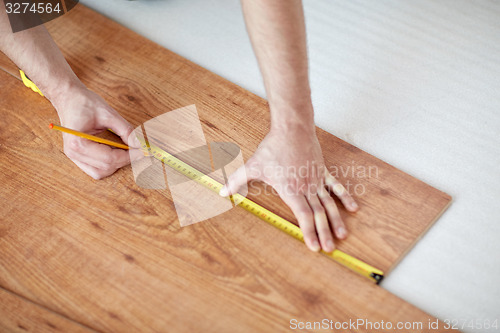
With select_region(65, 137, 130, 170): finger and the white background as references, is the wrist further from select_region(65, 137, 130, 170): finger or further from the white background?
the white background

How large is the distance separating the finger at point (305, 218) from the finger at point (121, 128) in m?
0.64

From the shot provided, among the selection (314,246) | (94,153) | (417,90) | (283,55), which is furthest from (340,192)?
(94,153)

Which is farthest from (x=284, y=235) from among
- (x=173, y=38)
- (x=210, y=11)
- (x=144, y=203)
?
(x=210, y=11)

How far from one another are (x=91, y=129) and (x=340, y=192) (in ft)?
3.15

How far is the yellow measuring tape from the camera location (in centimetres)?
157

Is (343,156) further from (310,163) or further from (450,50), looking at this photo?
(450,50)

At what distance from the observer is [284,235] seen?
1665 mm

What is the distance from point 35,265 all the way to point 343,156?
116 centimetres

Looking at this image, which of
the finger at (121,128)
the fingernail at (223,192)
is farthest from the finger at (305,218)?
the finger at (121,128)

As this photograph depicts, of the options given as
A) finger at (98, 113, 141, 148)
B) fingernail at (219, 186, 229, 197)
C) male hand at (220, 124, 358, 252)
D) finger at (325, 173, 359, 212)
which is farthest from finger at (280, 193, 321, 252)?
finger at (98, 113, 141, 148)

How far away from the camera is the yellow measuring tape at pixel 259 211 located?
1567 millimetres

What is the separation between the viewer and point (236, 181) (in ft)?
5.74
